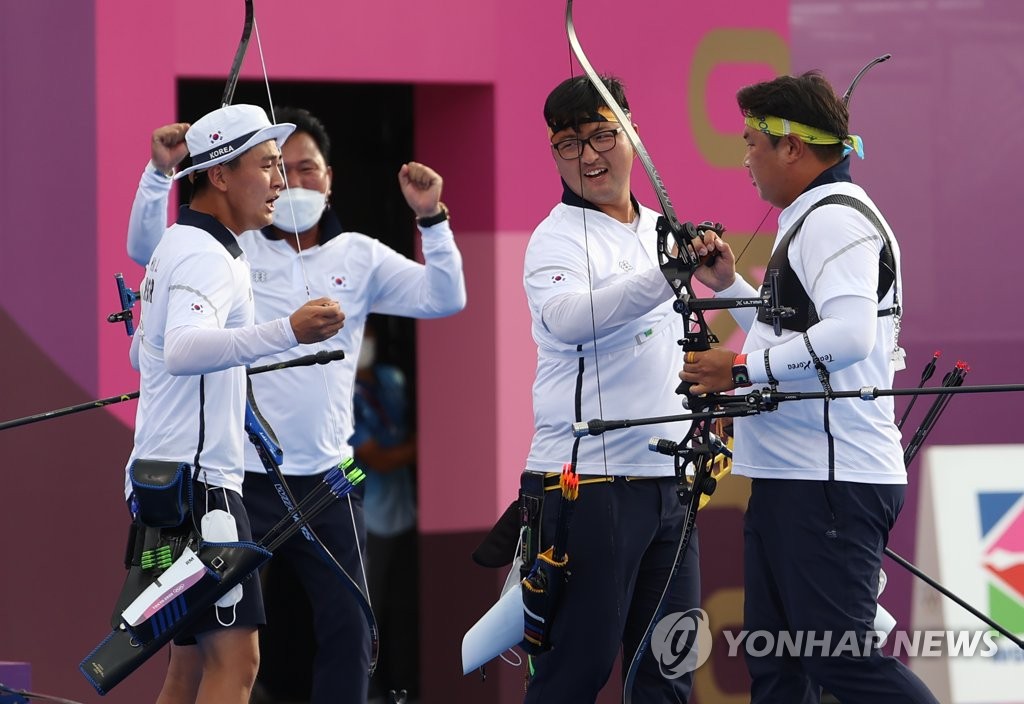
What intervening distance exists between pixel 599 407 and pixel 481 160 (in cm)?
162

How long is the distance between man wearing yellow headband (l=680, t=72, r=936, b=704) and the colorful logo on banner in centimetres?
185

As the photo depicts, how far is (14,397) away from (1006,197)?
3.29m

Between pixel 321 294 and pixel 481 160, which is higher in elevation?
pixel 481 160

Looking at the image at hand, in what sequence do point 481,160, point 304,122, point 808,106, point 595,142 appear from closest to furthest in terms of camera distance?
point 808,106, point 595,142, point 304,122, point 481,160

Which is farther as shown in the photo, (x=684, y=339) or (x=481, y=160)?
(x=481, y=160)

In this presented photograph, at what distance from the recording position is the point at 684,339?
316 centimetres

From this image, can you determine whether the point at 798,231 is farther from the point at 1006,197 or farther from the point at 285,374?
the point at 1006,197

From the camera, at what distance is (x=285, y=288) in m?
4.08

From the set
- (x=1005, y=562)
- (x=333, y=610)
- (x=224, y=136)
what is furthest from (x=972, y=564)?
(x=224, y=136)

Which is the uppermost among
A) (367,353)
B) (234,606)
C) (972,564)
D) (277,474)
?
(367,353)

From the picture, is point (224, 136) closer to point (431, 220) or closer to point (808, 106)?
point (431, 220)

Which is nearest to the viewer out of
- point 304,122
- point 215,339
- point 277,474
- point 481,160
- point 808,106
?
point 215,339

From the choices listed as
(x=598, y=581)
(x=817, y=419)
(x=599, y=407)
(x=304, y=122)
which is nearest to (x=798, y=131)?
(x=817, y=419)

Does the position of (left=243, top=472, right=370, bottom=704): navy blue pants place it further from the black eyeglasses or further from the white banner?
the white banner
